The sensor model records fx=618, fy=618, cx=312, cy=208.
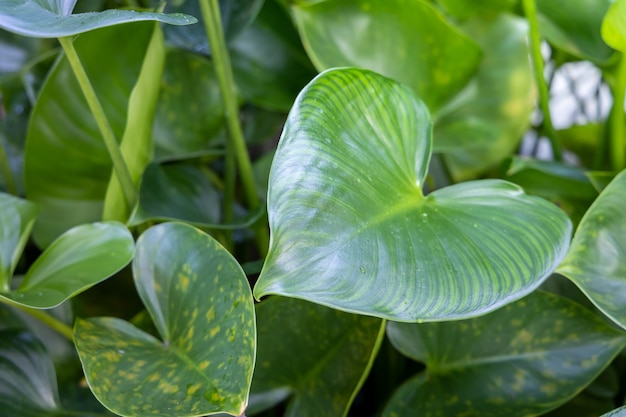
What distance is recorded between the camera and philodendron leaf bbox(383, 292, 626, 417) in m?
0.41

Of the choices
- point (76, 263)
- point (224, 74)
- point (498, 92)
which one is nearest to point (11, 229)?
point (76, 263)

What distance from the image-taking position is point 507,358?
438 millimetres

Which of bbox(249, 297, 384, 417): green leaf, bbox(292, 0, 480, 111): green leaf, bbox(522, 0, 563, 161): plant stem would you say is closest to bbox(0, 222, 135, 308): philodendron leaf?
bbox(249, 297, 384, 417): green leaf

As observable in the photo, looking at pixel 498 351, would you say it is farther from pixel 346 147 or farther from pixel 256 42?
pixel 256 42

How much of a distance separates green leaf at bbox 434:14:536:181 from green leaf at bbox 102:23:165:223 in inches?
10.0

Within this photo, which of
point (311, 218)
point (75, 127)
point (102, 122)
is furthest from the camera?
point (75, 127)

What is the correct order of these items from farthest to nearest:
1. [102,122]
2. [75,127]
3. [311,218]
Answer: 1. [75,127]
2. [102,122]
3. [311,218]

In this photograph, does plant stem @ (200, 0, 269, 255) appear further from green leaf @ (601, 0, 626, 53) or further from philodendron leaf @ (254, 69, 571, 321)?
green leaf @ (601, 0, 626, 53)

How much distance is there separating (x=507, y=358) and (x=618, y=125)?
0.22 meters

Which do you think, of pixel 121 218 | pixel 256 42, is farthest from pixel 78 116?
pixel 256 42

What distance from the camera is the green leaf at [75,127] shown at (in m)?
0.47

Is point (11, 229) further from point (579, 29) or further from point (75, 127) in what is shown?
point (579, 29)

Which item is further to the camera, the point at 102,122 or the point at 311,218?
the point at 102,122

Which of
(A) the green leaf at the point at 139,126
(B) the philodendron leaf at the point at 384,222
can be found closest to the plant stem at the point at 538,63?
(B) the philodendron leaf at the point at 384,222
